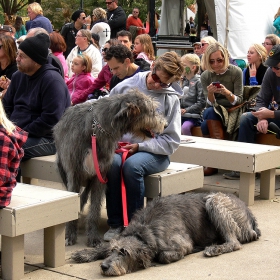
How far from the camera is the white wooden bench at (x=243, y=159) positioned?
6934 mm

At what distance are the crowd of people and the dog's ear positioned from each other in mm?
512

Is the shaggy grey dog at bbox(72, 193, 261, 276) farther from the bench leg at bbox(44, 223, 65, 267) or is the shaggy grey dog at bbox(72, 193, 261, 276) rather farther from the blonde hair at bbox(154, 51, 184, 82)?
the blonde hair at bbox(154, 51, 184, 82)

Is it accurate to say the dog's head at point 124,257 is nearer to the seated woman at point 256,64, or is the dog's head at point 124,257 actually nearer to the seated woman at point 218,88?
the seated woman at point 218,88

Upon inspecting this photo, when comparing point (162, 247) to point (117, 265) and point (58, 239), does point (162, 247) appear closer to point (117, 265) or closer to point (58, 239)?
point (117, 265)

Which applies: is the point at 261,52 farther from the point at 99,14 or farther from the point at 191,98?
the point at 99,14

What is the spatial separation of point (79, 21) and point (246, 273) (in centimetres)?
1086

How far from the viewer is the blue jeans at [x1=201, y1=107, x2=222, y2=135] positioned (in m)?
8.37

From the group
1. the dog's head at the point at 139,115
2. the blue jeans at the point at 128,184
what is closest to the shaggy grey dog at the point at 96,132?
the dog's head at the point at 139,115

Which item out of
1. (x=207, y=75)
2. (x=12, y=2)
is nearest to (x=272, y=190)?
(x=207, y=75)

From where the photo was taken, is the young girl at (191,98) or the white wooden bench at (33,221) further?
the young girl at (191,98)

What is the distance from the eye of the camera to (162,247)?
16.1ft

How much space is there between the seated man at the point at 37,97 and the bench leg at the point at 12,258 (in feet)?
6.44

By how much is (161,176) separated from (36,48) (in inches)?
72.1

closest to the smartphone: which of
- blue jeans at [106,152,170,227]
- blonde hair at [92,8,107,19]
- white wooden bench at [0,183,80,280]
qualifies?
blue jeans at [106,152,170,227]
